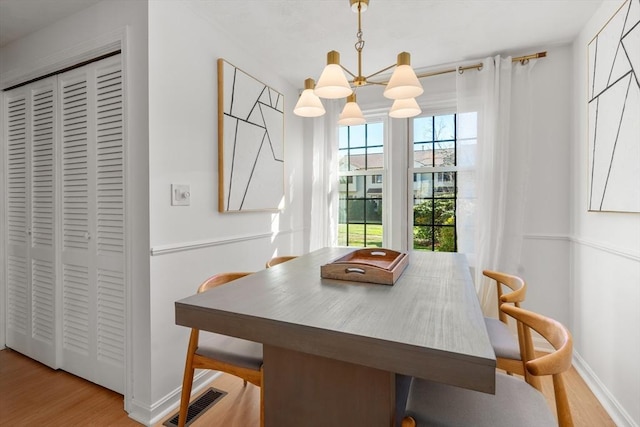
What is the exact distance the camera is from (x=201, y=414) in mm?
1843

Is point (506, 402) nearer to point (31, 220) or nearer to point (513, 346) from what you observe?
point (513, 346)

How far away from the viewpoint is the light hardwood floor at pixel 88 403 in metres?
1.77

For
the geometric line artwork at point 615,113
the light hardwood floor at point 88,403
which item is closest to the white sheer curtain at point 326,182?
Answer: the light hardwood floor at point 88,403

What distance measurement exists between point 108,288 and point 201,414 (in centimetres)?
98

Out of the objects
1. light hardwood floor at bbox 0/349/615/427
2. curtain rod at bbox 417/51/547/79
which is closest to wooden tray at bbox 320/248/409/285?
light hardwood floor at bbox 0/349/615/427

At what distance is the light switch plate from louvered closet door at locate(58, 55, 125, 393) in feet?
1.00

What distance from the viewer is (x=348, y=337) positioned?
31.9 inches

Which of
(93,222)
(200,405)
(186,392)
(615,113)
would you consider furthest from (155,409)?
(615,113)

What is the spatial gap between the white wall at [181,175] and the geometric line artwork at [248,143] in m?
0.06

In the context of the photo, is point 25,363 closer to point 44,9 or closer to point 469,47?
point 44,9

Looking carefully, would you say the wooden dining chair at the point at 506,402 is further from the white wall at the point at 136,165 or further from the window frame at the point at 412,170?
the window frame at the point at 412,170

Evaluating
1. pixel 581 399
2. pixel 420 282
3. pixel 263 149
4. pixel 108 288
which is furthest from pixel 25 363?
pixel 581 399

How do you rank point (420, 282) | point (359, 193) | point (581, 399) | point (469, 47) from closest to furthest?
1. point (420, 282)
2. point (581, 399)
3. point (469, 47)
4. point (359, 193)

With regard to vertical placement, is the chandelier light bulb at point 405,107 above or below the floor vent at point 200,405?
above
